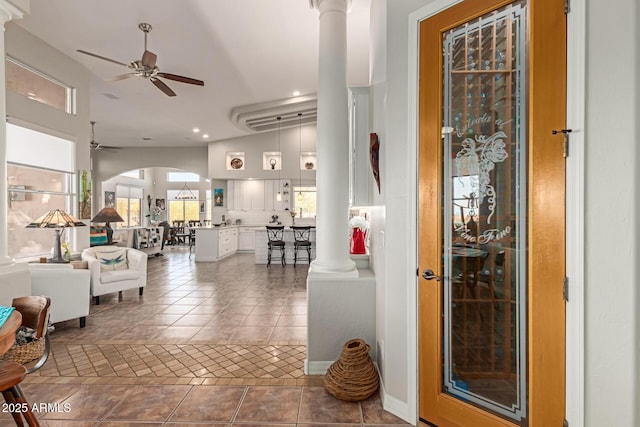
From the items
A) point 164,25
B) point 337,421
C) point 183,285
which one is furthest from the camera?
point 183,285

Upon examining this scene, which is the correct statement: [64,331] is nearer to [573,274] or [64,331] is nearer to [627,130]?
[573,274]

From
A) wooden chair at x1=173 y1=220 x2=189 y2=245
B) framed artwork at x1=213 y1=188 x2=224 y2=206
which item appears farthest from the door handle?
wooden chair at x1=173 y1=220 x2=189 y2=245

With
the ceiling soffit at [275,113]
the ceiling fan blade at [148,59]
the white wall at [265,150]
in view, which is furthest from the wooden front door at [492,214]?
the white wall at [265,150]

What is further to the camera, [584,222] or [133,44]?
[133,44]

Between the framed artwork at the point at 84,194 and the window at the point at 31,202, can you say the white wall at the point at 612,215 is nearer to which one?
the window at the point at 31,202

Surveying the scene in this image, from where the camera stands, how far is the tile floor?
2.03 meters

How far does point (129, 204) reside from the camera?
1334 cm

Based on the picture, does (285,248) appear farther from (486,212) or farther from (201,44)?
(486,212)

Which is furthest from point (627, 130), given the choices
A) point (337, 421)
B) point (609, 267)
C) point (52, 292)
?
point (52, 292)

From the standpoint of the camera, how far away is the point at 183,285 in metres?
5.61

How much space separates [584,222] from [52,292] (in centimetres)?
450

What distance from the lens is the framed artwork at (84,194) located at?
514 centimetres

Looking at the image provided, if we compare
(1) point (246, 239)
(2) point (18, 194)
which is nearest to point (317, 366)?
→ (2) point (18, 194)

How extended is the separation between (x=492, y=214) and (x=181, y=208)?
14768 mm
